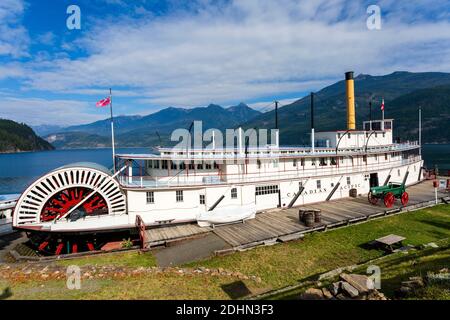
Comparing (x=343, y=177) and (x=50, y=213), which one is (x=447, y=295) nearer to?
(x=343, y=177)

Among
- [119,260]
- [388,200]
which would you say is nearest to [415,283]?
[119,260]

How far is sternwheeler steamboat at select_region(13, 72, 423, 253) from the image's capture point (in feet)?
70.9

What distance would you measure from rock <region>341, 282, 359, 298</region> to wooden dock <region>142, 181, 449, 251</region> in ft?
31.3

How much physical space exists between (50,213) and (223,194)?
14.2 meters

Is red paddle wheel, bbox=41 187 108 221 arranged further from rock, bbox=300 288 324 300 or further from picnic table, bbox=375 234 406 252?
picnic table, bbox=375 234 406 252

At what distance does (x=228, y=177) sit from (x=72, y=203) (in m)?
13.3

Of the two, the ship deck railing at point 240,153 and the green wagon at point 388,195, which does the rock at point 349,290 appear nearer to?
the ship deck railing at point 240,153

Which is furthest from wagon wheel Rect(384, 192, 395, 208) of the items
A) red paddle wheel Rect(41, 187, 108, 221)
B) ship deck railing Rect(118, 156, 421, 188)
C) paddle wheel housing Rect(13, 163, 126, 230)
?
red paddle wheel Rect(41, 187, 108, 221)

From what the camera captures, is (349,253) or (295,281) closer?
(295,281)

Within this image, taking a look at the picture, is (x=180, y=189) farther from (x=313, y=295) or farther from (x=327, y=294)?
(x=327, y=294)

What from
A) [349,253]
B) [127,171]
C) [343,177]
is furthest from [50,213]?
[343,177]

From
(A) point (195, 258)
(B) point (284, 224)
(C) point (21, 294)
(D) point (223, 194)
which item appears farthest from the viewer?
(D) point (223, 194)

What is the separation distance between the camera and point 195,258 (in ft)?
55.9
